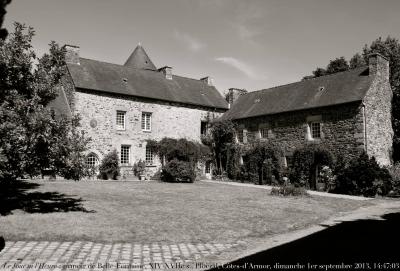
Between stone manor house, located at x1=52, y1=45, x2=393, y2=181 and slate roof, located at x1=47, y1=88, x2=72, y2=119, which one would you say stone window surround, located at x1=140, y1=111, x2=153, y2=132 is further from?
slate roof, located at x1=47, y1=88, x2=72, y2=119

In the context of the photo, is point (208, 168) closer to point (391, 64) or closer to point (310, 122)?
point (310, 122)

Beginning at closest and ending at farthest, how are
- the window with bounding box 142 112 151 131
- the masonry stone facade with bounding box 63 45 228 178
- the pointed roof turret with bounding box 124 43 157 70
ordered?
the masonry stone facade with bounding box 63 45 228 178 → the window with bounding box 142 112 151 131 → the pointed roof turret with bounding box 124 43 157 70

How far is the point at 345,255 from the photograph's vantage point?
6676mm

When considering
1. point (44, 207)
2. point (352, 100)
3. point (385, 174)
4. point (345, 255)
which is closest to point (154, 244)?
point (345, 255)

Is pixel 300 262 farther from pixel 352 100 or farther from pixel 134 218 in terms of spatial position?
pixel 352 100

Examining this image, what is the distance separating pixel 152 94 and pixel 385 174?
16033 millimetres

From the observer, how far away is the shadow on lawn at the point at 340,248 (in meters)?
6.26

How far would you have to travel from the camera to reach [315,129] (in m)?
23.0

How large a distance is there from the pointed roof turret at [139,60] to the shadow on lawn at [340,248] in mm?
28870

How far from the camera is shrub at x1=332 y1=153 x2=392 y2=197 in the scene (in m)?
18.6

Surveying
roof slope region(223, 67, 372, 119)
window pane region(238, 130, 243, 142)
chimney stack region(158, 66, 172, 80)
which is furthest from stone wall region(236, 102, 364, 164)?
chimney stack region(158, 66, 172, 80)

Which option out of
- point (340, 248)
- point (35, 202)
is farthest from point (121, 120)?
point (340, 248)

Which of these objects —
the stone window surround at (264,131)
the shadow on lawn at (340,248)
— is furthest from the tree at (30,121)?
the stone window surround at (264,131)

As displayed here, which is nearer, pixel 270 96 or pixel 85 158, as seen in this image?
pixel 85 158
